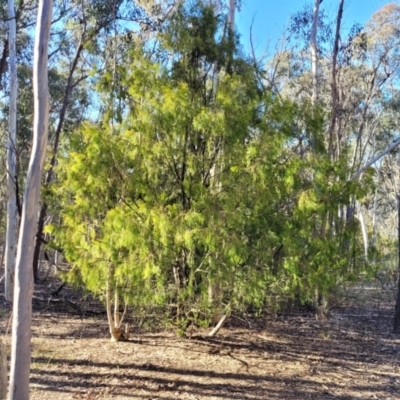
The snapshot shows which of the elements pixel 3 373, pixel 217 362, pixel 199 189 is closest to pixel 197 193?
pixel 199 189

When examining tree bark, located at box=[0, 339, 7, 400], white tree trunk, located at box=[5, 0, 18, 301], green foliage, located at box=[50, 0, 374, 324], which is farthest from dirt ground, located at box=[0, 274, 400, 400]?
white tree trunk, located at box=[5, 0, 18, 301]

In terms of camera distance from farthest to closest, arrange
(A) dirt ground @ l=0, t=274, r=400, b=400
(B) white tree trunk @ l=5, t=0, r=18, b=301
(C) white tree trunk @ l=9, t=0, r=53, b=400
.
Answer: (B) white tree trunk @ l=5, t=0, r=18, b=301 < (A) dirt ground @ l=0, t=274, r=400, b=400 < (C) white tree trunk @ l=9, t=0, r=53, b=400

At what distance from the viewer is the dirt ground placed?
5371mm

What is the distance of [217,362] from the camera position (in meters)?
6.38

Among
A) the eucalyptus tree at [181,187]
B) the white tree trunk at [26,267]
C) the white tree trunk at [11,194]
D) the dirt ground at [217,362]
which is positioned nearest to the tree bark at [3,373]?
the white tree trunk at [26,267]

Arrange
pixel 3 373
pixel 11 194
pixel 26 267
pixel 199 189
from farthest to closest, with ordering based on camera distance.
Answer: pixel 11 194, pixel 199 189, pixel 3 373, pixel 26 267

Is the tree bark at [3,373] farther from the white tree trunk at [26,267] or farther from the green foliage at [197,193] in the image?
the green foliage at [197,193]

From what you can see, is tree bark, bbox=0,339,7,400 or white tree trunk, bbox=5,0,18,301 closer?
tree bark, bbox=0,339,7,400

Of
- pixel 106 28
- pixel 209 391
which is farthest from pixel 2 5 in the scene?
pixel 209 391

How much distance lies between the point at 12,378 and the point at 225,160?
345 cm

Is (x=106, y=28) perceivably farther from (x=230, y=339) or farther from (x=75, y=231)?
(x=230, y=339)

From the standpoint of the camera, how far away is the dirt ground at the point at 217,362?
5371 mm

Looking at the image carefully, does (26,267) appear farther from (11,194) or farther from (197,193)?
(11,194)

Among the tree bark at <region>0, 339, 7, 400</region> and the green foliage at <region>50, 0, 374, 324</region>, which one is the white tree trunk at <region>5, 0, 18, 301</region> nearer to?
the green foliage at <region>50, 0, 374, 324</region>
